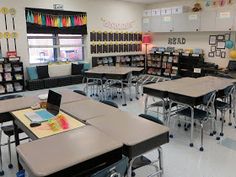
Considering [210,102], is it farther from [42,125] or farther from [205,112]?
[42,125]

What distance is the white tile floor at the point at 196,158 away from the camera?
2781 millimetres

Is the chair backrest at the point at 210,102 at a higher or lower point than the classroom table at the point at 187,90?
lower

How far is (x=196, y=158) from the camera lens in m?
3.12

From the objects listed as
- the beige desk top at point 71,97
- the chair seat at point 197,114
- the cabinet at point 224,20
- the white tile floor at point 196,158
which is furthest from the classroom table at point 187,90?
the cabinet at point 224,20

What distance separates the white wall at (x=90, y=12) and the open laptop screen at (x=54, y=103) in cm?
473

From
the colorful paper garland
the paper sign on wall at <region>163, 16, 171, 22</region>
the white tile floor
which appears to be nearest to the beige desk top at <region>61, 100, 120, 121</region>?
the white tile floor

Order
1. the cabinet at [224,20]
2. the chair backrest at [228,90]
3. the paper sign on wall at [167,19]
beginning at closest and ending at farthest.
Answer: the chair backrest at [228,90] → the cabinet at [224,20] → the paper sign on wall at [167,19]

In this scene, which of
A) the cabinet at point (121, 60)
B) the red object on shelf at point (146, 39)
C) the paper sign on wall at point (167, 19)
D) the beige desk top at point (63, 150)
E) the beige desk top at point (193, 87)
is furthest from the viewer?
the red object on shelf at point (146, 39)

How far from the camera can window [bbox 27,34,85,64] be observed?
735 cm

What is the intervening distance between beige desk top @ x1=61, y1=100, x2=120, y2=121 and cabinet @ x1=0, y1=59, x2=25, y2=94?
441 cm

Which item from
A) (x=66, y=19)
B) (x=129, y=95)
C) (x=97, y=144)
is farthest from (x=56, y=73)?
(x=97, y=144)

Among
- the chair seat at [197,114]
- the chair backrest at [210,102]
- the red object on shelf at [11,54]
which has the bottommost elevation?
the chair seat at [197,114]

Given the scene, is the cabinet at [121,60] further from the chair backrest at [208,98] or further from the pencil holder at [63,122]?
the pencil holder at [63,122]

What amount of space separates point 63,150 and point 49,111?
1025mm
